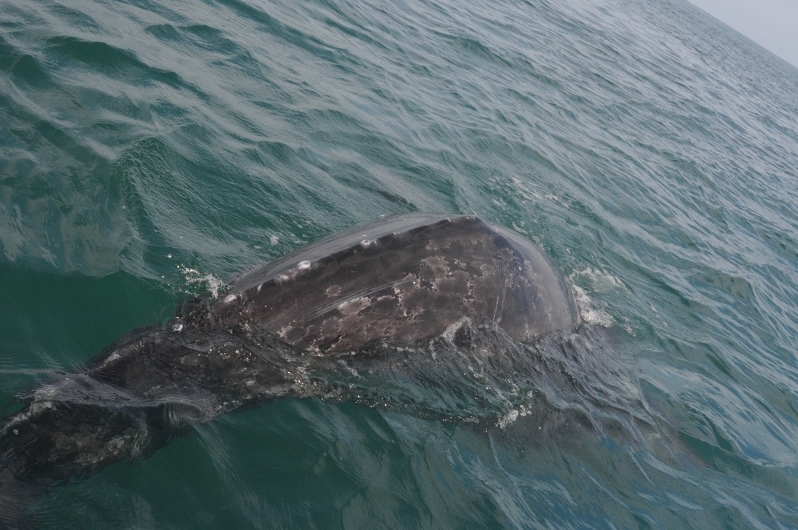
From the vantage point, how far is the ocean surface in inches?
203

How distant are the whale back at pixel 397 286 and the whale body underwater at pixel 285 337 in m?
0.01

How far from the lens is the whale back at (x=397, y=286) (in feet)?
17.1

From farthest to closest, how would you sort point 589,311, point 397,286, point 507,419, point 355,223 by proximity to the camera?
point 589,311
point 355,223
point 507,419
point 397,286

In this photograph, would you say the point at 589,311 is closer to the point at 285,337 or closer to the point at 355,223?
the point at 355,223

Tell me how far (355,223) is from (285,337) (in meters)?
3.38

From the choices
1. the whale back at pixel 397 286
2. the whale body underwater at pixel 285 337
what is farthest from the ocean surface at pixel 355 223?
the whale back at pixel 397 286

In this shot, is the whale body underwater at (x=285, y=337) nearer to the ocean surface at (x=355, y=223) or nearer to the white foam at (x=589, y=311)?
the ocean surface at (x=355, y=223)

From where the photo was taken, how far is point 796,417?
956cm

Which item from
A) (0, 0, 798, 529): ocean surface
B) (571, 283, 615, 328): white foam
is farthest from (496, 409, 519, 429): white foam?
(571, 283, 615, 328): white foam

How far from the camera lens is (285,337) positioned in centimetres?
519

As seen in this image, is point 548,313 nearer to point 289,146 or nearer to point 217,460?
point 217,460

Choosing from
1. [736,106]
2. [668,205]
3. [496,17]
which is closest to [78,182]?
[668,205]

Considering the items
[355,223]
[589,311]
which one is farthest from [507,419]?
[355,223]

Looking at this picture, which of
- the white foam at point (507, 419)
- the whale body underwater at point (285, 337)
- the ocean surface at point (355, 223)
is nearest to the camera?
the whale body underwater at point (285, 337)
